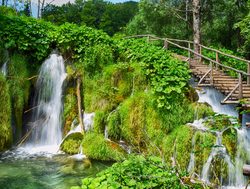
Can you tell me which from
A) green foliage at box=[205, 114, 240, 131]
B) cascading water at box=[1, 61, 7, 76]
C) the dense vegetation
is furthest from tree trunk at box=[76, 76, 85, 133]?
green foliage at box=[205, 114, 240, 131]

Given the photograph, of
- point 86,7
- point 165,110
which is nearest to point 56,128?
point 165,110

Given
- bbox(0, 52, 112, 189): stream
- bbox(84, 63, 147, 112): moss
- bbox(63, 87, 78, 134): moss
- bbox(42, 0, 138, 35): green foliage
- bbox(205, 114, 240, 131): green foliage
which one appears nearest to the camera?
bbox(205, 114, 240, 131): green foliage

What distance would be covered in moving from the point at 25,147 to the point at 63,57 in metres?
3.87

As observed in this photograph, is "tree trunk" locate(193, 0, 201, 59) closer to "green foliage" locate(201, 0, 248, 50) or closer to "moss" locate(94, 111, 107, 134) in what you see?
"green foliage" locate(201, 0, 248, 50)

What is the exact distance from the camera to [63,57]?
1357cm

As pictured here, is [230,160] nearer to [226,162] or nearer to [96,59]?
[226,162]

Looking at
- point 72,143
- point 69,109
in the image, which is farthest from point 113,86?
point 72,143

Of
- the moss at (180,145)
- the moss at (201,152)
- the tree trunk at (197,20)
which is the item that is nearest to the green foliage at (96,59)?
the moss at (180,145)

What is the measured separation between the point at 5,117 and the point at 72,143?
7.70 ft

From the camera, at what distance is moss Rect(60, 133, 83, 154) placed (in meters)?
11.1

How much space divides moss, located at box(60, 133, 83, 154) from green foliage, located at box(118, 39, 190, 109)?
2.88 meters

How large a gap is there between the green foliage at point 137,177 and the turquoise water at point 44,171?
353cm

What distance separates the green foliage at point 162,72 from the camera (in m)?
11.1

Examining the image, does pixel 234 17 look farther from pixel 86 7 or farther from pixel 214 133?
pixel 86 7
